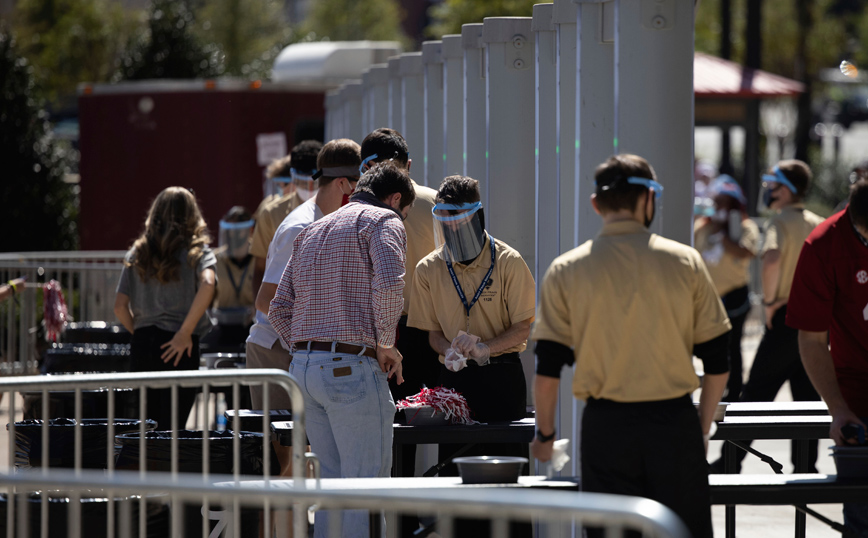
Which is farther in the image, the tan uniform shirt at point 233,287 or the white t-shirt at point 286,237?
the tan uniform shirt at point 233,287

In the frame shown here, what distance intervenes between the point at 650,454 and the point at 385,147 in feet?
8.62

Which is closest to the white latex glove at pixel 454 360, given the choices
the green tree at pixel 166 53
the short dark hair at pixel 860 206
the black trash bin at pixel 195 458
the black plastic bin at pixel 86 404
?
the black trash bin at pixel 195 458

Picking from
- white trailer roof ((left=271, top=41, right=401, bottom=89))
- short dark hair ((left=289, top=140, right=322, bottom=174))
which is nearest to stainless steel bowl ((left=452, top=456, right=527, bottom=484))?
short dark hair ((left=289, top=140, right=322, bottom=174))

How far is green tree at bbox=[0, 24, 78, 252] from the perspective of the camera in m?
16.5

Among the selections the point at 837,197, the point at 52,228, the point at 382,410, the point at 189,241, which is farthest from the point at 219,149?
the point at 837,197

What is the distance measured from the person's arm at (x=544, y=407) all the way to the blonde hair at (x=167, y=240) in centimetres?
357

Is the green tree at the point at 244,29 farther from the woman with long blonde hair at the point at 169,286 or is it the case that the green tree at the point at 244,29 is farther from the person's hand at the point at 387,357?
the person's hand at the point at 387,357

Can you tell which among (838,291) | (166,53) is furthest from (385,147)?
(166,53)

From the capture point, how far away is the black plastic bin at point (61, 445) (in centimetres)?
559

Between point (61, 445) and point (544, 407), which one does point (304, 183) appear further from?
point (544, 407)

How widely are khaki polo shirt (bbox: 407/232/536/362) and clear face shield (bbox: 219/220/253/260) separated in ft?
12.7

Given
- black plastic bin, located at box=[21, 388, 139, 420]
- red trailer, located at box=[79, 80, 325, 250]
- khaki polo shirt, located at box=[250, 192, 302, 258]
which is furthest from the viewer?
red trailer, located at box=[79, 80, 325, 250]

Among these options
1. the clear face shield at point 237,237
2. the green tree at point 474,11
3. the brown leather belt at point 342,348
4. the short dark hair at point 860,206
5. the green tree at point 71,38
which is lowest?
the brown leather belt at point 342,348

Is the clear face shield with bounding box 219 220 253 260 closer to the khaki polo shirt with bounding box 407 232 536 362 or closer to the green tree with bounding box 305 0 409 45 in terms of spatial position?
the khaki polo shirt with bounding box 407 232 536 362
